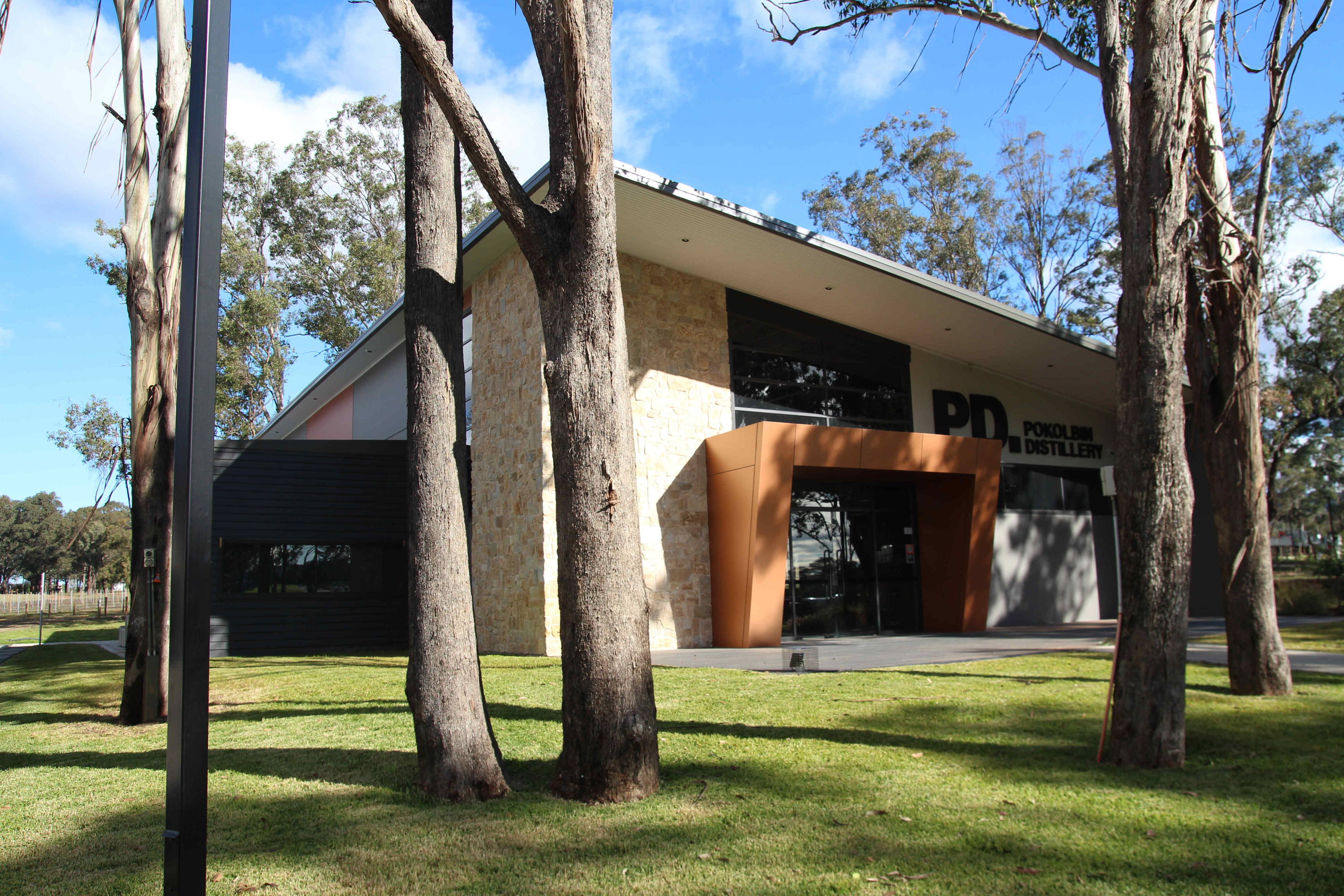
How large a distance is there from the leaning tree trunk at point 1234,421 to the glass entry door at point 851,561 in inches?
312

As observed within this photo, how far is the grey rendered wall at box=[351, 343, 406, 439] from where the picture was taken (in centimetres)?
2133

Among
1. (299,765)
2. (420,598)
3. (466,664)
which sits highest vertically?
(420,598)

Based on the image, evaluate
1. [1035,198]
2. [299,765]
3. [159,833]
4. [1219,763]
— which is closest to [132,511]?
[299,765]

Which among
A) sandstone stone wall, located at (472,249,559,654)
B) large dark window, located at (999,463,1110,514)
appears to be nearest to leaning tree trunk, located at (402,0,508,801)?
sandstone stone wall, located at (472,249,559,654)

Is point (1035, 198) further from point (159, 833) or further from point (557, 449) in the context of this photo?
point (159, 833)

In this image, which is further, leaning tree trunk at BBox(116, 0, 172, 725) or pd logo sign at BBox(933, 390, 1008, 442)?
pd logo sign at BBox(933, 390, 1008, 442)

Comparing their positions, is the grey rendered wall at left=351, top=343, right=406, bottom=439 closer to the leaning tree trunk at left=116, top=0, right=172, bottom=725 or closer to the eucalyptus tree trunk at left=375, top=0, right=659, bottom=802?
the leaning tree trunk at left=116, top=0, right=172, bottom=725

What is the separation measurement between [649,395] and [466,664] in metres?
9.91

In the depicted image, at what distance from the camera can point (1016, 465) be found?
19.4 metres

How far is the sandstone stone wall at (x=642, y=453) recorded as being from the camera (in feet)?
46.1

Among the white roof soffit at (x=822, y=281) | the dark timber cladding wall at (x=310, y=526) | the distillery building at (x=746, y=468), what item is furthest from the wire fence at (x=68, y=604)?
the white roof soffit at (x=822, y=281)

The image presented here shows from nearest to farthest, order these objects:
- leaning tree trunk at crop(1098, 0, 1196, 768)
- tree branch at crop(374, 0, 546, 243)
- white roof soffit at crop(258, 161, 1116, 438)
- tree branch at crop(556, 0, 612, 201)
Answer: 1. tree branch at crop(374, 0, 546, 243)
2. tree branch at crop(556, 0, 612, 201)
3. leaning tree trunk at crop(1098, 0, 1196, 768)
4. white roof soffit at crop(258, 161, 1116, 438)

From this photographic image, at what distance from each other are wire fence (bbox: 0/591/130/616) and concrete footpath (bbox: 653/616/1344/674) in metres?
42.6

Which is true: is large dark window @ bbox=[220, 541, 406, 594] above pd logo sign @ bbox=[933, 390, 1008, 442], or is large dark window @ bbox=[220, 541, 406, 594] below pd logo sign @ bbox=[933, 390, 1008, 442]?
below
